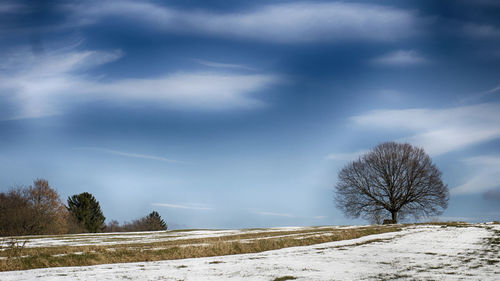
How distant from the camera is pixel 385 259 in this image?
51.5 feet

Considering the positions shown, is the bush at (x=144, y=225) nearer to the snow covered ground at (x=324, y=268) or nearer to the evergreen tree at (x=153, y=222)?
the evergreen tree at (x=153, y=222)

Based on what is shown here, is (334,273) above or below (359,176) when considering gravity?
below

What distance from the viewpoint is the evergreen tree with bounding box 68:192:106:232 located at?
86.1 metres

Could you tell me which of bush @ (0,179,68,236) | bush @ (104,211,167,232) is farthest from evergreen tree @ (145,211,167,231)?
bush @ (0,179,68,236)

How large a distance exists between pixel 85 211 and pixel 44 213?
1729cm

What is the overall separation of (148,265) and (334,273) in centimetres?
707

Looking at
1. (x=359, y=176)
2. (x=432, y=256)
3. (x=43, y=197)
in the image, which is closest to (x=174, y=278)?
(x=432, y=256)

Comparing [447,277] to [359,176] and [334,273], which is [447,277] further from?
[359,176]

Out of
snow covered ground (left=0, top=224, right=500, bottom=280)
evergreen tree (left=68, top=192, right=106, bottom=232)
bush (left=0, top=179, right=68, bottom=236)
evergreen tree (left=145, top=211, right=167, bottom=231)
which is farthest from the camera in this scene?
evergreen tree (left=145, top=211, right=167, bottom=231)

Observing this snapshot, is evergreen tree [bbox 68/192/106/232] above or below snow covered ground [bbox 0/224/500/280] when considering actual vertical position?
above

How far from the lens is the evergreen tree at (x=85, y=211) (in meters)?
86.1

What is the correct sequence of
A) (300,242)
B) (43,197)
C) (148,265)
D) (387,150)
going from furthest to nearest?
(43,197)
(387,150)
(300,242)
(148,265)

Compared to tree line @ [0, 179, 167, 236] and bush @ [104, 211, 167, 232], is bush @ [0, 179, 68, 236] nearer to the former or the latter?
tree line @ [0, 179, 167, 236]

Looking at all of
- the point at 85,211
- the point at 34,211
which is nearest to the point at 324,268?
the point at 34,211
